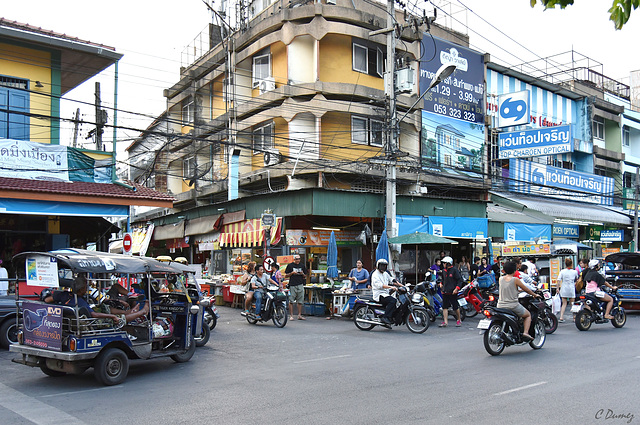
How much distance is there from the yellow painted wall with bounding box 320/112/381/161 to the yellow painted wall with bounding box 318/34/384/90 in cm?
151

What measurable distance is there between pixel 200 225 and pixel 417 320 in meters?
15.1

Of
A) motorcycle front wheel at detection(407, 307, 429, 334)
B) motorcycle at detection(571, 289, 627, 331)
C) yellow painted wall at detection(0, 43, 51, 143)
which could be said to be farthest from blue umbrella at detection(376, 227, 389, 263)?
yellow painted wall at detection(0, 43, 51, 143)

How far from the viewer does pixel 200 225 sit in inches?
1063

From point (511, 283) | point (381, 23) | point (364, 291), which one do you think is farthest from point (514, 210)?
point (511, 283)

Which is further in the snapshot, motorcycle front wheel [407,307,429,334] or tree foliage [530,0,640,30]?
motorcycle front wheel [407,307,429,334]

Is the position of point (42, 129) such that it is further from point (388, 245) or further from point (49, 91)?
point (388, 245)

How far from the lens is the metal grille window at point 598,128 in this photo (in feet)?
125

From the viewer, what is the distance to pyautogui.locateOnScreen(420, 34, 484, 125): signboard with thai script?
25672 millimetres

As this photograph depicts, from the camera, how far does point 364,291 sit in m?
16.7

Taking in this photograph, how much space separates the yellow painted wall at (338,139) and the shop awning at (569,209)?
30.0 ft

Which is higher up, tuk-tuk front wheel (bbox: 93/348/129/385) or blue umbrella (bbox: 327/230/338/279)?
blue umbrella (bbox: 327/230/338/279)

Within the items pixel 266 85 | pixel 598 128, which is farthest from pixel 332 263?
pixel 598 128

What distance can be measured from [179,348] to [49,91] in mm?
11581

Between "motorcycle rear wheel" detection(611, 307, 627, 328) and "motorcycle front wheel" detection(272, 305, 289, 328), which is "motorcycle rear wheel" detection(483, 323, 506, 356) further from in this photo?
"motorcycle front wheel" detection(272, 305, 289, 328)
